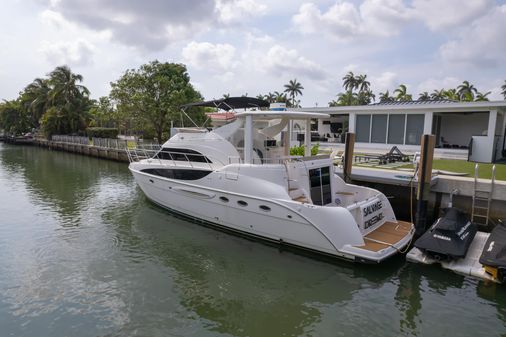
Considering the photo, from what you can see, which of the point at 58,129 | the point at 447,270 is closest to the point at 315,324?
the point at 447,270

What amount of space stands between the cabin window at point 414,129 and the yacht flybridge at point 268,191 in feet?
38.2

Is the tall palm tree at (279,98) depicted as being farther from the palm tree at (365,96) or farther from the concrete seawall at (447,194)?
the concrete seawall at (447,194)

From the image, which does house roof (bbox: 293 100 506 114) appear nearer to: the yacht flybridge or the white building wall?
the white building wall

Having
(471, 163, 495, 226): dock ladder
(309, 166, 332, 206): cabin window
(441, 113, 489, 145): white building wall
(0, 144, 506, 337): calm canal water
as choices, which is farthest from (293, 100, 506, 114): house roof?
(0, 144, 506, 337): calm canal water

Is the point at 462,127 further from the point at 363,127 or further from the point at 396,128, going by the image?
the point at 363,127

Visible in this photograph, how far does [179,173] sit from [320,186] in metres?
4.61

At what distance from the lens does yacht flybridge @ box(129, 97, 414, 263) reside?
27.2 feet

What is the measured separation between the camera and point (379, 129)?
69.7 ft

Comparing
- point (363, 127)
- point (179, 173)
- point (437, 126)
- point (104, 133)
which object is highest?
point (437, 126)

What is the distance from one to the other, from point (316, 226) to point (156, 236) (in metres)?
5.05

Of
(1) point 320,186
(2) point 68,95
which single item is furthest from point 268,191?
(2) point 68,95

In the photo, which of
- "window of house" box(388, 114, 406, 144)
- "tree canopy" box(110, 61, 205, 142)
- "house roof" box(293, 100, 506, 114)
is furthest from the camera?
"tree canopy" box(110, 61, 205, 142)

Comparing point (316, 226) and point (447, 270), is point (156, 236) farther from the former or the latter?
point (447, 270)

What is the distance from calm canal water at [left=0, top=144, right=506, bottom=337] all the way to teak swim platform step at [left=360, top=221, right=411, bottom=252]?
0.56 meters
